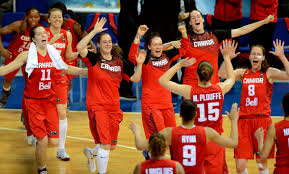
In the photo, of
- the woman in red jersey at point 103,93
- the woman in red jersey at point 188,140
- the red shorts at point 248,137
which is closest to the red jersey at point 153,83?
the woman in red jersey at point 103,93

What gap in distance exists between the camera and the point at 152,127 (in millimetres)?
7449

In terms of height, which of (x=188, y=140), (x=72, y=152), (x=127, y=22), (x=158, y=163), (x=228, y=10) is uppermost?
(x=228, y=10)

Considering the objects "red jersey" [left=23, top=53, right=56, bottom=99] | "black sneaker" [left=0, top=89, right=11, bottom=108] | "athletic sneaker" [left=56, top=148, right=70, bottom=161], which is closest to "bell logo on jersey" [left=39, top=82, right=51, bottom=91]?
"red jersey" [left=23, top=53, right=56, bottom=99]

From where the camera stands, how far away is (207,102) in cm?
608

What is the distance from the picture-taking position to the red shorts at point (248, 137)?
681cm

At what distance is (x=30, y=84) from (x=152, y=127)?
1.67 m

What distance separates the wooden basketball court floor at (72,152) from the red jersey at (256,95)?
3.78 feet

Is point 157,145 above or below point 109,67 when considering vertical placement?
below

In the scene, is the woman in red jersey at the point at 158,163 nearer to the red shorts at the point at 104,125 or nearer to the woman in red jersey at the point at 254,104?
the woman in red jersey at the point at 254,104

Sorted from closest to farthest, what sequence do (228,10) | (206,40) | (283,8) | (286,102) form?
1. (286,102)
2. (206,40)
3. (228,10)
4. (283,8)

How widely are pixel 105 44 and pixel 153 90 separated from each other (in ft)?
2.93

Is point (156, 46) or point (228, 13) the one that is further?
point (228, 13)

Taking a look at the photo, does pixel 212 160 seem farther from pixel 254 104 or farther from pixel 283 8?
pixel 283 8

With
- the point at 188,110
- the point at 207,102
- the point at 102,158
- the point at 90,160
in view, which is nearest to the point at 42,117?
the point at 90,160
